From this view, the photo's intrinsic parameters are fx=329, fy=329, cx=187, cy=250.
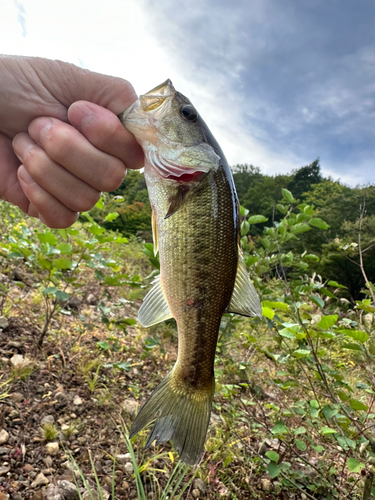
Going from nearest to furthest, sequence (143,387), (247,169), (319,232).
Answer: (143,387)
(319,232)
(247,169)

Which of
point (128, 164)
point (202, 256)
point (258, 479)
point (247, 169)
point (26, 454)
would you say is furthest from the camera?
point (247, 169)

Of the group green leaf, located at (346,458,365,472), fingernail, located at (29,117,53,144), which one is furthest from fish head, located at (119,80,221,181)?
green leaf, located at (346,458,365,472)

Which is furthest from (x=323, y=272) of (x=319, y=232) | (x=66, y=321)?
(x=66, y=321)

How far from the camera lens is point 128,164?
1557 millimetres

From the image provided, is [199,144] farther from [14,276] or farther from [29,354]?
[14,276]

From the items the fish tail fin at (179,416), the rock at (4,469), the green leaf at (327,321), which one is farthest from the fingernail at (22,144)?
the rock at (4,469)

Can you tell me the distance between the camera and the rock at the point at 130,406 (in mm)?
2885

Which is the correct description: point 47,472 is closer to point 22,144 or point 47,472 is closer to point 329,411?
point 329,411

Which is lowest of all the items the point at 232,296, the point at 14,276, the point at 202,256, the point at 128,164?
the point at 14,276

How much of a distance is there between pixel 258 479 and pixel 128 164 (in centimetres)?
242

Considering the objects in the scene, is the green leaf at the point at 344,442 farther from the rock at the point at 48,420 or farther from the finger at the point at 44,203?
the rock at the point at 48,420

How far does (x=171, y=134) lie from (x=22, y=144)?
28.6 inches

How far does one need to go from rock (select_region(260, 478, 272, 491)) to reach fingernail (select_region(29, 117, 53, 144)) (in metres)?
2.64

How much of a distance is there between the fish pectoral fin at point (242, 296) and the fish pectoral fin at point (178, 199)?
1.15 ft
